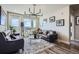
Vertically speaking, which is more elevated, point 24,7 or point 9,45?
point 24,7

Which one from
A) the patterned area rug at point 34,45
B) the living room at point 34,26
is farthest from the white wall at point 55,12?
the patterned area rug at point 34,45

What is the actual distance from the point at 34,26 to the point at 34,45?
1.41ft

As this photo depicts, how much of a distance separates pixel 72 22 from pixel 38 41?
0.88m

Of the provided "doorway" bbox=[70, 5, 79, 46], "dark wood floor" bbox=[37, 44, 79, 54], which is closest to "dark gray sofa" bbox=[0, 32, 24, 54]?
"dark wood floor" bbox=[37, 44, 79, 54]

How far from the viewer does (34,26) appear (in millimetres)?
2979

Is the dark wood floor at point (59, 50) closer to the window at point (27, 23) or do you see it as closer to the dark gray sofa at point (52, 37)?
the dark gray sofa at point (52, 37)

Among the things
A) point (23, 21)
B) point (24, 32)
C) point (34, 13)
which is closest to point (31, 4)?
point (34, 13)

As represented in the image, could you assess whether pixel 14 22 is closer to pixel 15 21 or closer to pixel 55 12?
pixel 15 21

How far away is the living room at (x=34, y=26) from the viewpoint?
9.47 feet

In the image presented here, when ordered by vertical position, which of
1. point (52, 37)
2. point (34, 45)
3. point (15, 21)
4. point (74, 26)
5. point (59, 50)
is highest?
point (15, 21)

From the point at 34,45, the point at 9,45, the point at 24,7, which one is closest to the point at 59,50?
the point at 34,45

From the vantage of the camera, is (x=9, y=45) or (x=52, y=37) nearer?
(x=9, y=45)
